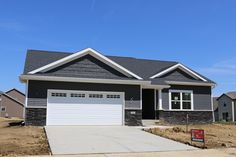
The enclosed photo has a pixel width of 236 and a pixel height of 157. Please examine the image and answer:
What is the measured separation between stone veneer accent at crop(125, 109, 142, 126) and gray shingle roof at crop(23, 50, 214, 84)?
A: 3103 mm

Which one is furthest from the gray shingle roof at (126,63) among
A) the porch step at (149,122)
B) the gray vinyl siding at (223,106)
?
the gray vinyl siding at (223,106)

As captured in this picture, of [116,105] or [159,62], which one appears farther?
[159,62]

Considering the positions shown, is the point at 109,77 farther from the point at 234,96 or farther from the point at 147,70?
the point at 234,96

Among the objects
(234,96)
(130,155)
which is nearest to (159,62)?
(130,155)

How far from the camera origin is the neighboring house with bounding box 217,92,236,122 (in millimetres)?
60534

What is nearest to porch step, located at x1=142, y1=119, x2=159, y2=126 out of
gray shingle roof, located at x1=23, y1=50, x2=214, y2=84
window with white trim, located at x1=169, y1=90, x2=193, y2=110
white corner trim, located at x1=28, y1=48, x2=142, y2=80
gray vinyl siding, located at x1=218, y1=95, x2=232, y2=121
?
window with white trim, located at x1=169, y1=90, x2=193, y2=110

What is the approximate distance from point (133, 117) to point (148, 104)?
13.8 ft

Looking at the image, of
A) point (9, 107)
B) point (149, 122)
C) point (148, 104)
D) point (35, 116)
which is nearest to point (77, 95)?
point (35, 116)

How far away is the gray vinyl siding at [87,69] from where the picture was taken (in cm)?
2155

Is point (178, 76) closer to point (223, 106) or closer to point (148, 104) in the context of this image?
point (148, 104)

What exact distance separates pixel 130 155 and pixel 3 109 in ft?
193

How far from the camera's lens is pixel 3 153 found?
448 inches

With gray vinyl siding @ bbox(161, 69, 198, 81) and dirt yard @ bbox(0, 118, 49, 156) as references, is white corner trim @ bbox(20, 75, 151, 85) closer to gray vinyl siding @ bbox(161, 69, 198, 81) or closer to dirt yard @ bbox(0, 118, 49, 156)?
dirt yard @ bbox(0, 118, 49, 156)

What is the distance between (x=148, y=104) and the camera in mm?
26125
